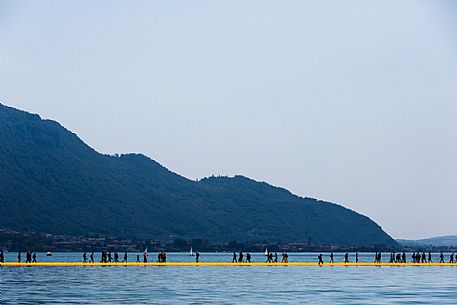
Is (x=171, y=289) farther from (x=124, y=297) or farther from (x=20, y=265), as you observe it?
(x=20, y=265)

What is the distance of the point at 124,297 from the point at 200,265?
9964cm

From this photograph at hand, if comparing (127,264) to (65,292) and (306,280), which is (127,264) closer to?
(306,280)

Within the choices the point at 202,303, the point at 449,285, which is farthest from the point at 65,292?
the point at 449,285

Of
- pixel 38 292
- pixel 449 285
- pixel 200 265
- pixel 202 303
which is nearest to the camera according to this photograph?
pixel 202 303

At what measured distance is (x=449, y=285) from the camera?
103125 millimetres

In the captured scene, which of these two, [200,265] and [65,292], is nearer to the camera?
[65,292]

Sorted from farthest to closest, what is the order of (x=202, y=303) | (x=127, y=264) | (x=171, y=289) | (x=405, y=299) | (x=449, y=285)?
(x=127, y=264) < (x=449, y=285) < (x=171, y=289) < (x=405, y=299) < (x=202, y=303)

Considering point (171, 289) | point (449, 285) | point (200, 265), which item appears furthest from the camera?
point (200, 265)

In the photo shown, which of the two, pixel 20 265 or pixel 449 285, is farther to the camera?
pixel 20 265

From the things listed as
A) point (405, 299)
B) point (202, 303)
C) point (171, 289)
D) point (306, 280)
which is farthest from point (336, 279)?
point (202, 303)

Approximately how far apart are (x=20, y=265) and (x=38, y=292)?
81.0 m

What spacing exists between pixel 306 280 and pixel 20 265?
69410 mm

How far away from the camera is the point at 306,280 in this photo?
11600cm

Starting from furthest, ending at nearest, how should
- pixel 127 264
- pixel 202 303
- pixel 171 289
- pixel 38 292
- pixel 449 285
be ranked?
pixel 127 264, pixel 449 285, pixel 171 289, pixel 38 292, pixel 202 303
